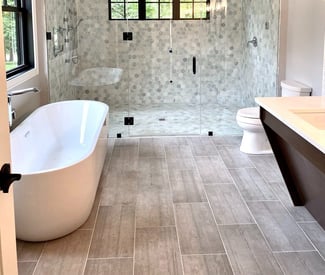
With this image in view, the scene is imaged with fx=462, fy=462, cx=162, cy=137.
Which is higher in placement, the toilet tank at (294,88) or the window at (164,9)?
the window at (164,9)

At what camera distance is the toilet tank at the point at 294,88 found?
14.4ft

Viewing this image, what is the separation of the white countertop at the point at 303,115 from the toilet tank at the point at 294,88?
4.29 ft

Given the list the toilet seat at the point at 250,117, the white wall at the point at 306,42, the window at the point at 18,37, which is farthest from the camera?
the toilet seat at the point at 250,117

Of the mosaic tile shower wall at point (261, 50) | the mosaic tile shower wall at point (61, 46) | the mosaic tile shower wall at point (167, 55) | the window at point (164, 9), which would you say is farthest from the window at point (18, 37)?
the mosaic tile shower wall at point (261, 50)

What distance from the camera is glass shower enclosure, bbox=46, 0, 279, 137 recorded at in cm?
655

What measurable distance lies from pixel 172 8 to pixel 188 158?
3136mm

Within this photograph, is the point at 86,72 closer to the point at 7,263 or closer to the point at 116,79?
the point at 116,79

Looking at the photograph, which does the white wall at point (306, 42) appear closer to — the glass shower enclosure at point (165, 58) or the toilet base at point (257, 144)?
the toilet base at point (257, 144)

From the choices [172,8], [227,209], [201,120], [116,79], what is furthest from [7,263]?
[172,8]

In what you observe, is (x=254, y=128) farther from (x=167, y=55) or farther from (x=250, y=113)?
(x=167, y=55)

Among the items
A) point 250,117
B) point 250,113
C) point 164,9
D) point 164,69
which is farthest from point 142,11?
point 250,117

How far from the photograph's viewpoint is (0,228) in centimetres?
123

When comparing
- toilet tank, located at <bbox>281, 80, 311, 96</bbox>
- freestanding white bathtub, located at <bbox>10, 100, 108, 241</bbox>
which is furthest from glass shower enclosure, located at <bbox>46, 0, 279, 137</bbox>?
freestanding white bathtub, located at <bbox>10, 100, 108, 241</bbox>

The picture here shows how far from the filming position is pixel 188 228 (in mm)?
3107
